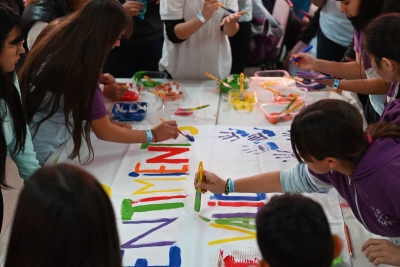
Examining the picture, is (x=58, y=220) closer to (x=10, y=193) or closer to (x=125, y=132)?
(x=125, y=132)

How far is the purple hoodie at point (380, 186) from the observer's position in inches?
38.9

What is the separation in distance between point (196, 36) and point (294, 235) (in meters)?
1.46

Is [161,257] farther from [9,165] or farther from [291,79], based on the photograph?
[9,165]

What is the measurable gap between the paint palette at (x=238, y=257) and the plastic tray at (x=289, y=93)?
93 cm

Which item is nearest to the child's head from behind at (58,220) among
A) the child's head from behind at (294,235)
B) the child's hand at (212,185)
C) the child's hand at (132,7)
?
the child's head from behind at (294,235)

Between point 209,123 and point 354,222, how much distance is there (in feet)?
2.39

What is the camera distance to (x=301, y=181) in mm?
1254

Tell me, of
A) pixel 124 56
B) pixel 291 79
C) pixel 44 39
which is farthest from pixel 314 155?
pixel 124 56

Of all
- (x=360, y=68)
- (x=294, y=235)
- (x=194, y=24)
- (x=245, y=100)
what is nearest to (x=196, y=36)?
(x=194, y=24)

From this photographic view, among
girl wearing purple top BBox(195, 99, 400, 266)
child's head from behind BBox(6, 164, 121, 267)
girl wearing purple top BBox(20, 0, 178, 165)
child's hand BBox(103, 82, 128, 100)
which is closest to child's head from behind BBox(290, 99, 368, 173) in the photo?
girl wearing purple top BBox(195, 99, 400, 266)

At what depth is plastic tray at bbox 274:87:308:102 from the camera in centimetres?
192

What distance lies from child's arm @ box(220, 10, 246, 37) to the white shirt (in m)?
0.67

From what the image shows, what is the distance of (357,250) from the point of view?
3.72 feet

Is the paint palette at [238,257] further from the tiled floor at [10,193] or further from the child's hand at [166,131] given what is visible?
the tiled floor at [10,193]
